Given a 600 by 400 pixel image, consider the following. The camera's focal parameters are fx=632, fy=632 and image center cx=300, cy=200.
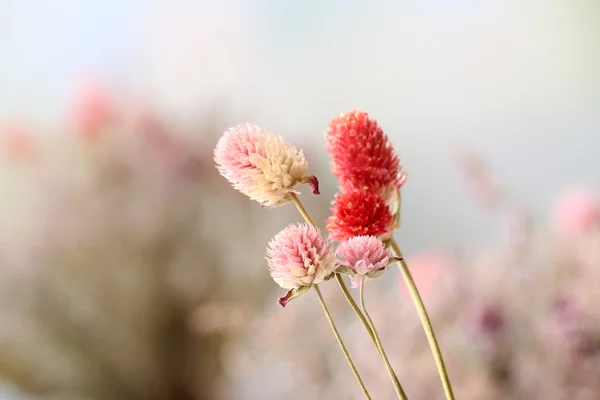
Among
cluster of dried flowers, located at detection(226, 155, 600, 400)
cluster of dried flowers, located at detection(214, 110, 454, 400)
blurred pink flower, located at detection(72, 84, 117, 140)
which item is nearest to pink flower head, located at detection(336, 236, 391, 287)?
cluster of dried flowers, located at detection(214, 110, 454, 400)

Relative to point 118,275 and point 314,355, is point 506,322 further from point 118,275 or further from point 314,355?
point 118,275

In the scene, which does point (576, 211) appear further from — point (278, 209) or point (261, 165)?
point (261, 165)

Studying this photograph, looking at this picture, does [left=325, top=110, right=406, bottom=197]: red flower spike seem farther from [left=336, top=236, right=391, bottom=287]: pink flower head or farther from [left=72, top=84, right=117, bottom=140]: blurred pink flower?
[left=72, top=84, right=117, bottom=140]: blurred pink flower

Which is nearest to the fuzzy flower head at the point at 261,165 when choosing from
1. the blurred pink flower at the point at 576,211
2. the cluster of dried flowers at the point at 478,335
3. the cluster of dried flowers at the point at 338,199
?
the cluster of dried flowers at the point at 338,199

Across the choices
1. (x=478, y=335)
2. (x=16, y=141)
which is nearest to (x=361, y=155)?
(x=478, y=335)

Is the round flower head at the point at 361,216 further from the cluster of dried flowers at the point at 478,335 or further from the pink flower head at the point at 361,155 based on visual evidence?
the cluster of dried flowers at the point at 478,335

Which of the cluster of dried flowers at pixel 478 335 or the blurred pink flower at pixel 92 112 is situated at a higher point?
the blurred pink flower at pixel 92 112
